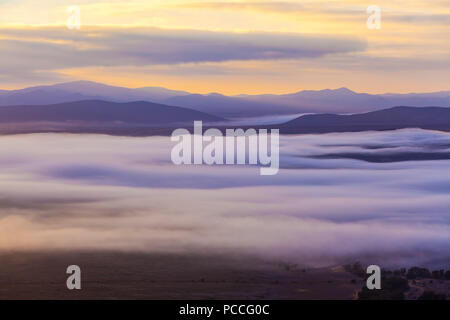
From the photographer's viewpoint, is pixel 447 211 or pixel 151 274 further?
pixel 447 211

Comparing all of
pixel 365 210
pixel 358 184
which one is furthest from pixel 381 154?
pixel 365 210

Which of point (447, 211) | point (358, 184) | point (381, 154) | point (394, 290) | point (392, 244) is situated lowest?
point (394, 290)

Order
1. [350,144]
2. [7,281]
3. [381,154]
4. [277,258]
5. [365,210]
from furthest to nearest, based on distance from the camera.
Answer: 1. [350,144]
2. [381,154]
3. [365,210]
4. [277,258]
5. [7,281]

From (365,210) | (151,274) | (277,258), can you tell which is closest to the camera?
(151,274)

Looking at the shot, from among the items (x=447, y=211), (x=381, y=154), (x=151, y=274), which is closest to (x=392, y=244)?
(x=151, y=274)

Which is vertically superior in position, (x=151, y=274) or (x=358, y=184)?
(x=358, y=184)

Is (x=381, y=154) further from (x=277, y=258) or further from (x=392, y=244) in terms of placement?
(x=277, y=258)
